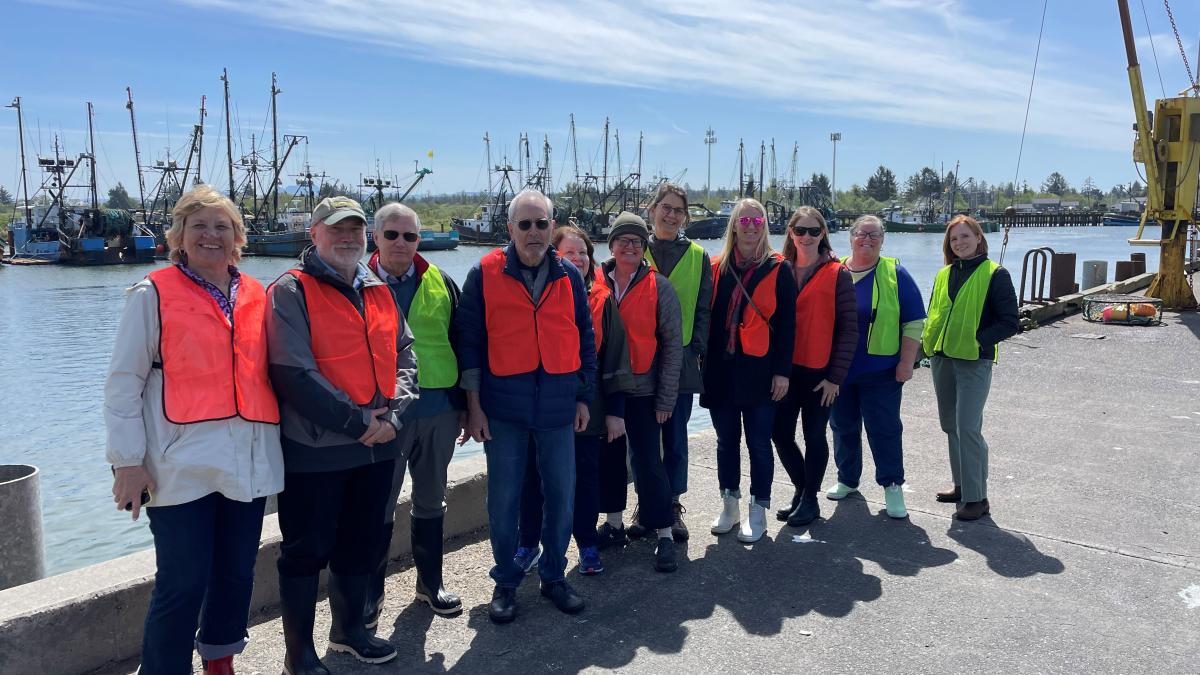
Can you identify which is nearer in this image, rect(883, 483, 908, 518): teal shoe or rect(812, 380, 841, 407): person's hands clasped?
rect(812, 380, 841, 407): person's hands clasped

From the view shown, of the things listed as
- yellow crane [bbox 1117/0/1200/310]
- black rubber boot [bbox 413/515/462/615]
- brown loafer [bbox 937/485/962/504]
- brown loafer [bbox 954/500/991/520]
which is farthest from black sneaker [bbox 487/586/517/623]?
yellow crane [bbox 1117/0/1200/310]

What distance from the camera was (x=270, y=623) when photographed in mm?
3777

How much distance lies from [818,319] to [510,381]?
1912 millimetres

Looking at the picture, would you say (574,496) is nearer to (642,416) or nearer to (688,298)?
(642,416)

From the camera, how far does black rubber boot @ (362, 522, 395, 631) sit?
369 centimetres

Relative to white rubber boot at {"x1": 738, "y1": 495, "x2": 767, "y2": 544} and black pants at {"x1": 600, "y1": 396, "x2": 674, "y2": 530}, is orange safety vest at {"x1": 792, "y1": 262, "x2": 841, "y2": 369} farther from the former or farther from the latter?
black pants at {"x1": 600, "y1": 396, "x2": 674, "y2": 530}

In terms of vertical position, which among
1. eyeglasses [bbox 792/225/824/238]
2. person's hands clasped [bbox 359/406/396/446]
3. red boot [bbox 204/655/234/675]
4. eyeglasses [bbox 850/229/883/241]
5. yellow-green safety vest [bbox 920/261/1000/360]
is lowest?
red boot [bbox 204/655/234/675]

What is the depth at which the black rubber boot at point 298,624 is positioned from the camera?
10.7ft

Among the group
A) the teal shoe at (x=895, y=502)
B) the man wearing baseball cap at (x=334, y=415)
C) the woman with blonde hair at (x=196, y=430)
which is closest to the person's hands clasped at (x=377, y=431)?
the man wearing baseball cap at (x=334, y=415)

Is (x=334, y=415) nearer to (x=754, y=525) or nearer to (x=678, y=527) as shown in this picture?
(x=678, y=527)

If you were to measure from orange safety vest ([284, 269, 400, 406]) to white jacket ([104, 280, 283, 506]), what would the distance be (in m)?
0.37

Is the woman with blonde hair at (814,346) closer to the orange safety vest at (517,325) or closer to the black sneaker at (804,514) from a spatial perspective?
the black sneaker at (804,514)

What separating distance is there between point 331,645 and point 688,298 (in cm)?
238

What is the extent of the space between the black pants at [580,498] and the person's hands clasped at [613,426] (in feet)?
0.23
